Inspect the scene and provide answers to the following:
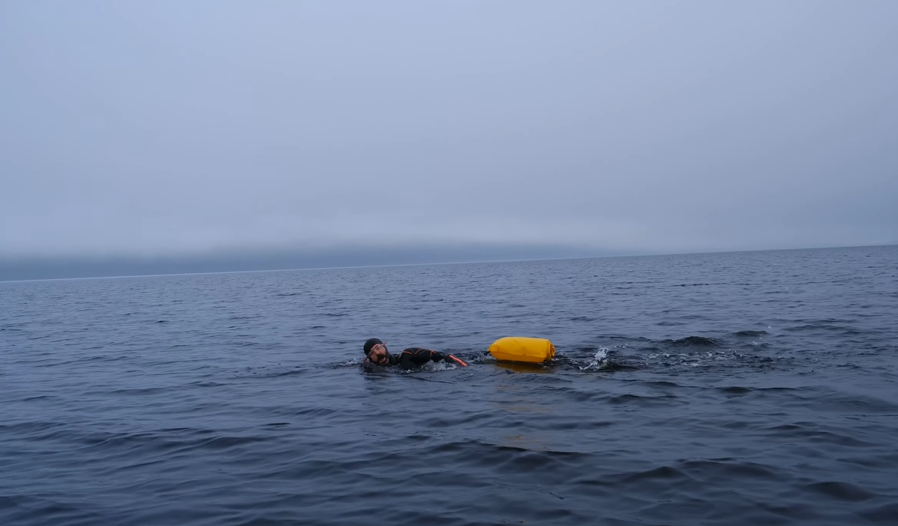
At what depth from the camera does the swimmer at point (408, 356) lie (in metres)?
14.2

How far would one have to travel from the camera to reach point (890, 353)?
12.8 m

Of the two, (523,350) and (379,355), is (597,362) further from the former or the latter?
(379,355)

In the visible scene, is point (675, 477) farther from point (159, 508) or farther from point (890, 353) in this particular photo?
point (890, 353)

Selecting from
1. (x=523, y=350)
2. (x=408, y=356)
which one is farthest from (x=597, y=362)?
(x=408, y=356)

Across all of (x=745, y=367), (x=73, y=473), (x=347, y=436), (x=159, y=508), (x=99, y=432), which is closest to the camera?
(x=159, y=508)

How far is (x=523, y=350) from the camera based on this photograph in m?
13.8

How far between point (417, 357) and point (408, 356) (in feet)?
0.87

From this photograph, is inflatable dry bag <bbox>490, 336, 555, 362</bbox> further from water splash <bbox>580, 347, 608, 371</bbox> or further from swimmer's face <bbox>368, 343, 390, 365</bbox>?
swimmer's face <bbox>368, 343, 390, 365</bbox>

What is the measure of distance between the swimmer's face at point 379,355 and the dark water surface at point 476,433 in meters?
0.38

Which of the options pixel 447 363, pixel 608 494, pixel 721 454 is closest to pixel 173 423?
pixel 447 363

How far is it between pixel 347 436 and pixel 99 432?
4235 mm

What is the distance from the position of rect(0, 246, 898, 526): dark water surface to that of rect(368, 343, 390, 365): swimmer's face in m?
0.38

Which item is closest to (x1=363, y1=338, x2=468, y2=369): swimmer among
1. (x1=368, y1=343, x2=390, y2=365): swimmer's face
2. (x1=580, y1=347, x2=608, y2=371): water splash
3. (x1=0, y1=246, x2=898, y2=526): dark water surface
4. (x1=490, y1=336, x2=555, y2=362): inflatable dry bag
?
(x1=368, y1=343, x2=390, y2=365): swimmer's face

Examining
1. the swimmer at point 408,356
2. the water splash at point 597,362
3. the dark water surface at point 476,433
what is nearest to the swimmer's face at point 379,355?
the swimmer at point 408,356
